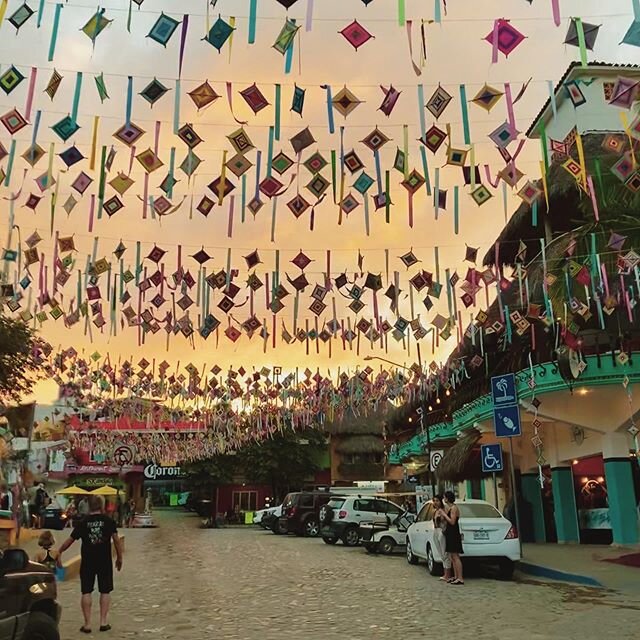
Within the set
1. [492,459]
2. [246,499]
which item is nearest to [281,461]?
[246,499]

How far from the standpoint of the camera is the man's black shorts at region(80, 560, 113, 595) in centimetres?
854

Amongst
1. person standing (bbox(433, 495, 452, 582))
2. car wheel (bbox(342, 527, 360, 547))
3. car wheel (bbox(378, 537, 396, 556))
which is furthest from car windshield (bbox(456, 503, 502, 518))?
car wheel (bbox(342, 527, 360, 547))

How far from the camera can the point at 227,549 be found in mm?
23609

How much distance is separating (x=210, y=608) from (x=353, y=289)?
875cm

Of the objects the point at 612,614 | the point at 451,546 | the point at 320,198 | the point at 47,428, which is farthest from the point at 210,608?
the point at 47,428

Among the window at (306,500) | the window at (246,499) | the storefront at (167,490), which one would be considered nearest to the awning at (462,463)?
the window at (306,500)

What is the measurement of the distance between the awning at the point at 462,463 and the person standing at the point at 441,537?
33.7 ft

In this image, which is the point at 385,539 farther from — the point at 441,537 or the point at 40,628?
the point at 40,628

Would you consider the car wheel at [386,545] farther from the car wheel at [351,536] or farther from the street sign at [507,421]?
the street sign at [507,421]

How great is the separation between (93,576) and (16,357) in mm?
17045

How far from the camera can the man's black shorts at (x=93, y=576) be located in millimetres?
8545

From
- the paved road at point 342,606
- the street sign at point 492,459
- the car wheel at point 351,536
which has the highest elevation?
the street sign at point 492,459

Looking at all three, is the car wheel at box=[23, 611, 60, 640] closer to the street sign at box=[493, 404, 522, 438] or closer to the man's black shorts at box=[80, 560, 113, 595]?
the man's black shorts at box=[80, 560, 113, 595]

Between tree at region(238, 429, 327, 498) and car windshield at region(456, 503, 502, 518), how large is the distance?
4074 centimetres
